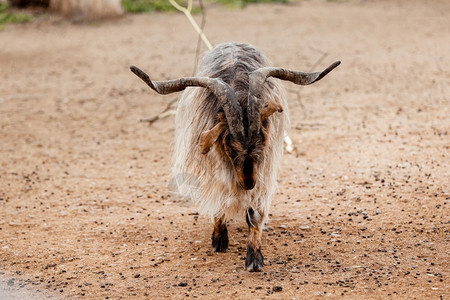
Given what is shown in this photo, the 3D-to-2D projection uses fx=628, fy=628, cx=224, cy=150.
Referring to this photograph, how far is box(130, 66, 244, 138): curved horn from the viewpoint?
4.61m

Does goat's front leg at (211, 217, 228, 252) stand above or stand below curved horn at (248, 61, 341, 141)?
below

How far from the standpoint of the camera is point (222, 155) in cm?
493


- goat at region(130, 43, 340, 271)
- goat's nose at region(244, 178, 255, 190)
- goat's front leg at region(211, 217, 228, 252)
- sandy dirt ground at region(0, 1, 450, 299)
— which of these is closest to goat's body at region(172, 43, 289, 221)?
goat at region(130, 43, 340, 271)

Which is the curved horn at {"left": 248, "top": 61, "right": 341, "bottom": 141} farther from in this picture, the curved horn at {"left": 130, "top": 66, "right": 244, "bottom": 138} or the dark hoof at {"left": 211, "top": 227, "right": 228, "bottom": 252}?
the dark hoof at {"left": 211, "top": 227, "right": 228, "bottom": 252}

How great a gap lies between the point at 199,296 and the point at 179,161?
4.64ft

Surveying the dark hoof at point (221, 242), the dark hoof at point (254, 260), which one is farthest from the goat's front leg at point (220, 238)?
the dark hoof at point (254, 260)

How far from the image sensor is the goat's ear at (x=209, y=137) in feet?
15.3

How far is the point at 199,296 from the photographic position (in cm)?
467

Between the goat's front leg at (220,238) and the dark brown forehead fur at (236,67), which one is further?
the goat's front leg at (220,238)

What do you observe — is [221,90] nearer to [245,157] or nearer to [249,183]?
[245,157]

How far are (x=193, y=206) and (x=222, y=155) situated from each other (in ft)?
6.03

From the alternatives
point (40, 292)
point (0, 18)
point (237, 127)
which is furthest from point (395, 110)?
point (0, 18)

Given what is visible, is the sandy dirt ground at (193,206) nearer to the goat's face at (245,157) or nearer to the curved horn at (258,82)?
the goat's face at (245,157)

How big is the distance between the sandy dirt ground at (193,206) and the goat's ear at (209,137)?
107 cm
